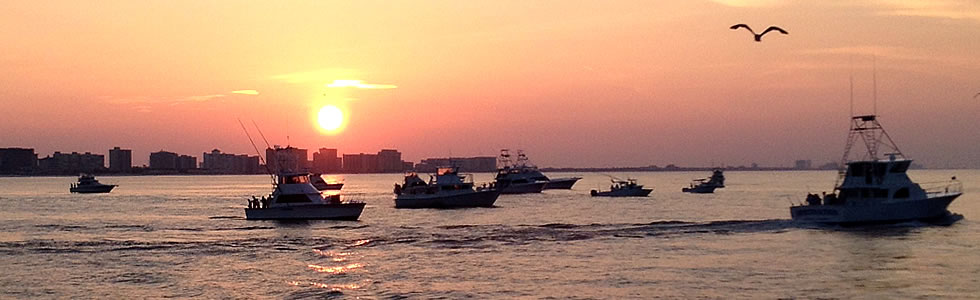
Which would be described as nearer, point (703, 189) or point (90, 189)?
point (703, 189)

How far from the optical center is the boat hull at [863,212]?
205 ft

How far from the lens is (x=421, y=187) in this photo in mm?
100750

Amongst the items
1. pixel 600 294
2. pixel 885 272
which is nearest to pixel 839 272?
pixel 885 272

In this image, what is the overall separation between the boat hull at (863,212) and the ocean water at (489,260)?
703 mm

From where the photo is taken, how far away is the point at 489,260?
46.2 metres

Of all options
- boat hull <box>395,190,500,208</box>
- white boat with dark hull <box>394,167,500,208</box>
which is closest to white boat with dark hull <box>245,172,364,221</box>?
boat hull <box>395,190,500,208</box>

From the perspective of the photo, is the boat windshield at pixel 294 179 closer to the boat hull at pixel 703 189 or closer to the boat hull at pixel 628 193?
the boat hull at pixel 628 193

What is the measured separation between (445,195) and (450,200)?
0.65 m

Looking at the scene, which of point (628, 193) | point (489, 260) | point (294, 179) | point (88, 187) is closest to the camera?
point (489, 260)

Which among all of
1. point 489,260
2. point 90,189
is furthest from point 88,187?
point 489,260

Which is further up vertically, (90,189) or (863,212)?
(90,189)

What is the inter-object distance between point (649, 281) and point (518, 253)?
1138 cm

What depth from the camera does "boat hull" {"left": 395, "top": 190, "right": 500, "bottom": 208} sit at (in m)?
96.9

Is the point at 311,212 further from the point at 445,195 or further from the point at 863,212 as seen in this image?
the point at 863,212
